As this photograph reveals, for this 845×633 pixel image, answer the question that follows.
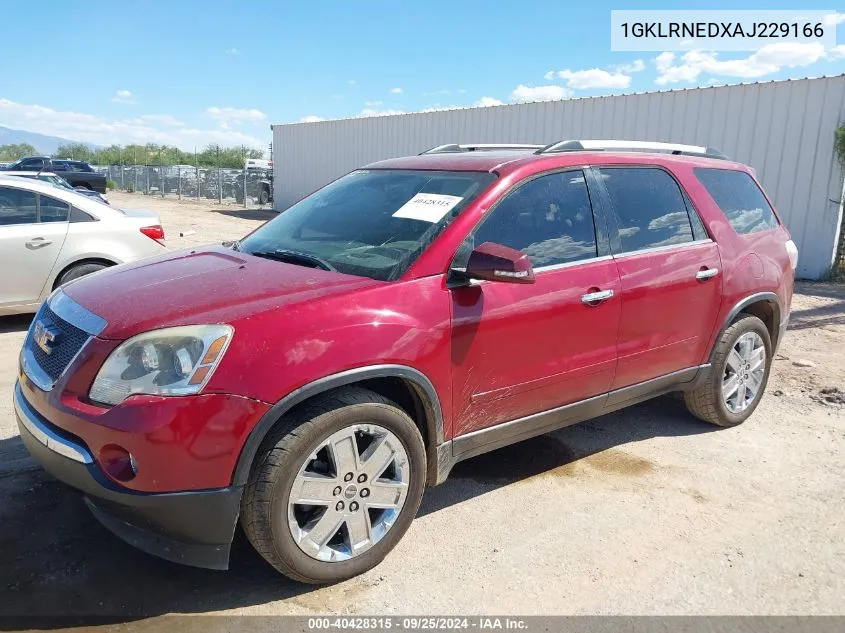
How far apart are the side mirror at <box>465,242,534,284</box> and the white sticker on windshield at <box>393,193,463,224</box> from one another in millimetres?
367

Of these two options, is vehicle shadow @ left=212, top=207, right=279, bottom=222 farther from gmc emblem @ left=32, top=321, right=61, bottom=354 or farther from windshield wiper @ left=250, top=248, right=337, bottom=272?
gmc emblem @ left=32, top=321, right=61, bottom=354

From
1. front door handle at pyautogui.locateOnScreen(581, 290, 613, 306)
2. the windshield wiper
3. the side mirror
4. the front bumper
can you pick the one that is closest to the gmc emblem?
the front bumper

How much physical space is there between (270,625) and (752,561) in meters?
2.16

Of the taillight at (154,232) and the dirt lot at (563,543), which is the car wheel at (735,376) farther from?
the taillight at (154,232)

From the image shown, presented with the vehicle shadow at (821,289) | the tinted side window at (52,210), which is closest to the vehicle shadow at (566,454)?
the tinted side window at (52,210)

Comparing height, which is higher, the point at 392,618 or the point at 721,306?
the point at 721,306

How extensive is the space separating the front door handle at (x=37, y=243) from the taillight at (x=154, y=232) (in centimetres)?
90

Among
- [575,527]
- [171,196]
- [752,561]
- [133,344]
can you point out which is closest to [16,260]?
[133,344]

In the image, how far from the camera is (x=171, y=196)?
37469 millimetres

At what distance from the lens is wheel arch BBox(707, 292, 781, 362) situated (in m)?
4.48

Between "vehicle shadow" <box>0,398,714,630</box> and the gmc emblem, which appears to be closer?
"vehicle shadow" <box>0,398,714,630</box>

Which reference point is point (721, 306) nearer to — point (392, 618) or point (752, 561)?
point (752, 561)

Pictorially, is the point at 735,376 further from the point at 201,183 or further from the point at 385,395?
the point at 201,183

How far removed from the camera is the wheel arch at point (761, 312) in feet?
14.7
